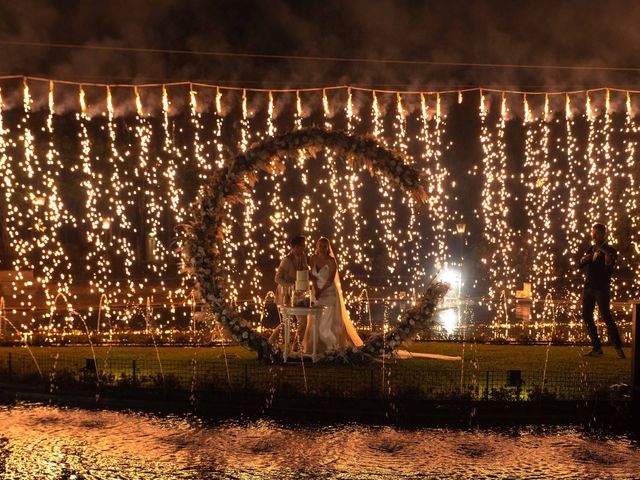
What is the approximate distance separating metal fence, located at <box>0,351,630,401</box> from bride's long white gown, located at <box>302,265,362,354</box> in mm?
947

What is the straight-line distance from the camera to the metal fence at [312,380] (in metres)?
10.6

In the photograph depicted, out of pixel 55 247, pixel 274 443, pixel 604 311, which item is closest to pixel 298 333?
pixel 604 311

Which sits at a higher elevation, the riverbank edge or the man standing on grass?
the man standing on grass

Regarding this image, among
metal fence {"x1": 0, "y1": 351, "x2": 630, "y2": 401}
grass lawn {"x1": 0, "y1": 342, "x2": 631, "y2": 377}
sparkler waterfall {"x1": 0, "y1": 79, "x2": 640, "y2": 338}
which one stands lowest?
metal fence {"x1": 0, "y1": 351, "x2": 630, "y2": 401}

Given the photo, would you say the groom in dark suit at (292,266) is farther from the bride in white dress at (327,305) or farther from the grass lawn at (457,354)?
the grass lawn at (457,354)

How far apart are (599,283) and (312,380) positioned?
20.6 ft

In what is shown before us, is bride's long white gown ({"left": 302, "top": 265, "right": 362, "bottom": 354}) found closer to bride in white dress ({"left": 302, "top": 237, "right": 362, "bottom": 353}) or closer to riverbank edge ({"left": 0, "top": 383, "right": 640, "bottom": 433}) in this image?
bride in white dress ({"left": 302, "top": 237, "right": 362, "bottom": 353})

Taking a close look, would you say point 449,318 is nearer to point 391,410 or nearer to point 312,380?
point 312,380

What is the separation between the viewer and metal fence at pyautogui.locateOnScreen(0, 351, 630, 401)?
10.6m

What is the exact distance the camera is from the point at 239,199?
14.8 metres

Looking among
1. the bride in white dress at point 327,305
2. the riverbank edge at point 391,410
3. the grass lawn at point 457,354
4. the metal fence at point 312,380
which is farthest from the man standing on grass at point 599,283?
the riverbank edge at point 391,410

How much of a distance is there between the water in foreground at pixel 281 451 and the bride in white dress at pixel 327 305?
5.08 m

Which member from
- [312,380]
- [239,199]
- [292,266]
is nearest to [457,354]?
[292,266]

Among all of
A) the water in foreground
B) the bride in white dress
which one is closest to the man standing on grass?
the bride in white dress
